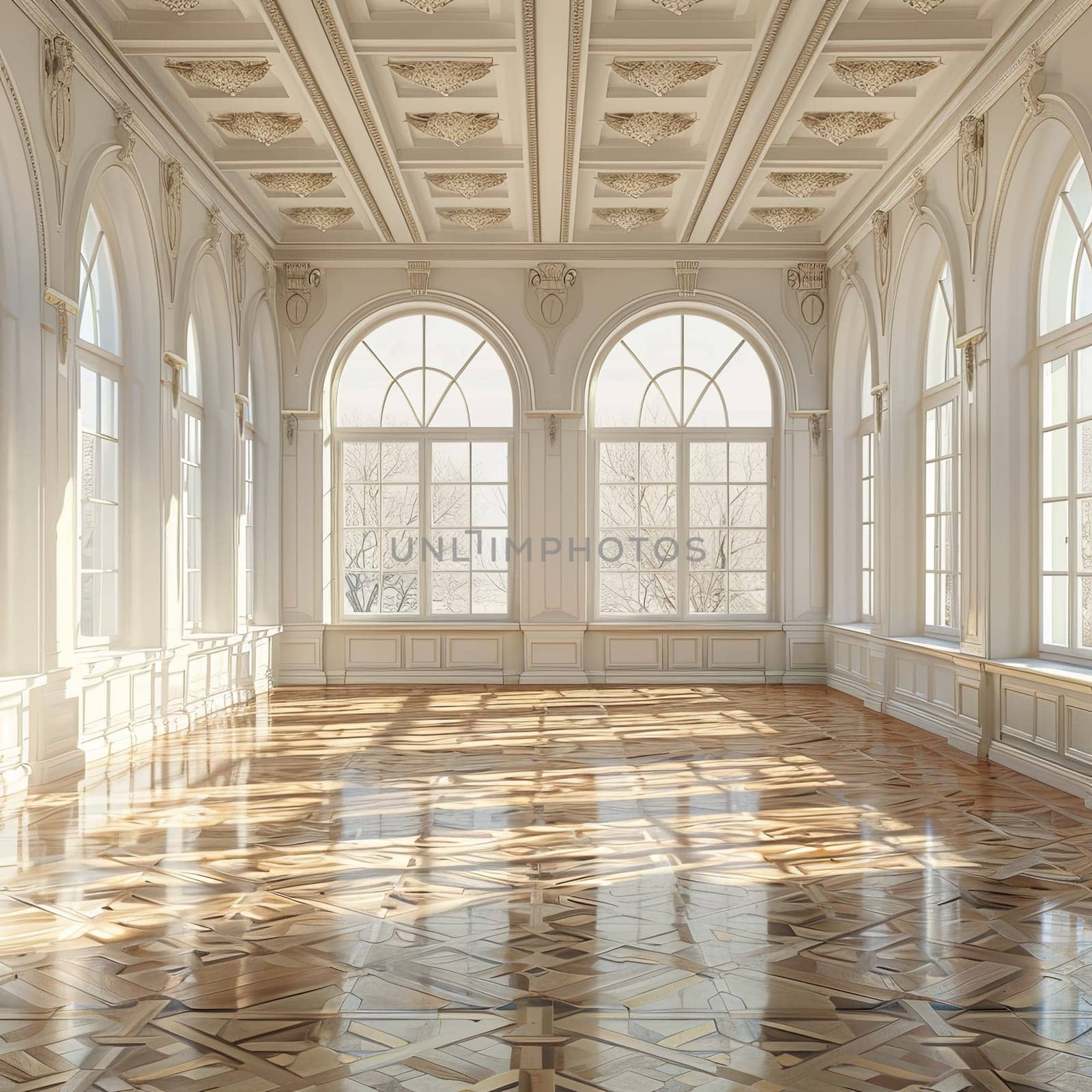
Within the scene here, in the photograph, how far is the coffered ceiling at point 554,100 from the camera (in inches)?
270

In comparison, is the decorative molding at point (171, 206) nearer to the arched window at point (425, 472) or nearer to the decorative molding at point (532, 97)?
the decorative molding at point (532, 97)

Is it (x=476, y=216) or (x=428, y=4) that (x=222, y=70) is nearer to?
(x=428, y=4)

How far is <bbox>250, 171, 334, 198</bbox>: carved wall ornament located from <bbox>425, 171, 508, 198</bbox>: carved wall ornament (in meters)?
0.91

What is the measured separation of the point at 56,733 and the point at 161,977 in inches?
147

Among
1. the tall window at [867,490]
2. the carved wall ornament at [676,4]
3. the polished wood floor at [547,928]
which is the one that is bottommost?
the polished wood floor at [547,928]

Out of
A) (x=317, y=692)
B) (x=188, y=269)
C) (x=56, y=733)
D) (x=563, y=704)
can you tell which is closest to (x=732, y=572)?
(x=563, y=704)

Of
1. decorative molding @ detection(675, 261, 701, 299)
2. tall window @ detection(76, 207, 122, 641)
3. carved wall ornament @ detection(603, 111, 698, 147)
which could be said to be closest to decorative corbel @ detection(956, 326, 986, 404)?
carved wall ornament @ detection(603, 111, 698, 147)

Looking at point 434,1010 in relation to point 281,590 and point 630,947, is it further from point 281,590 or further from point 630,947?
Answer: point 281,590

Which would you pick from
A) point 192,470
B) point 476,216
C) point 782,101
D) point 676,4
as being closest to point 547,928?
point 676,4

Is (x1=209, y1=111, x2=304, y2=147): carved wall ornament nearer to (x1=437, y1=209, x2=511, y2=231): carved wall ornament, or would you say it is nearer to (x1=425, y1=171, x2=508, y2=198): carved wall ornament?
(x1=425, y1=171, x2=508, y2=198): carved wall ornament

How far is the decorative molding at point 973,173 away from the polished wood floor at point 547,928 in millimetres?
3704

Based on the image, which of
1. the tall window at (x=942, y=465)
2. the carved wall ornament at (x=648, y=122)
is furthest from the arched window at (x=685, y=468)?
the carved wall ornament at (x=648, y=122)

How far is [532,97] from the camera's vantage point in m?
7.82

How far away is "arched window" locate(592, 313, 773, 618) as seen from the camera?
11953 mm
